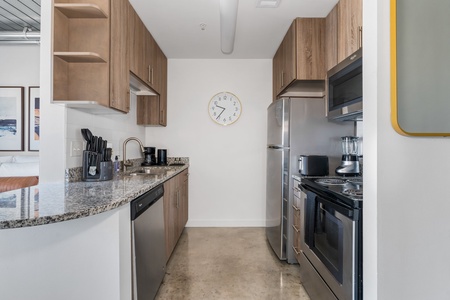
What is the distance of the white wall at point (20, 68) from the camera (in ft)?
11.5

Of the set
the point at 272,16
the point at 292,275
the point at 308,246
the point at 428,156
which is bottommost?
the point at 292,275

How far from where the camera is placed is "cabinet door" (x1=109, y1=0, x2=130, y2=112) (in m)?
1.92

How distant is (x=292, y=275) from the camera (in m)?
2.31

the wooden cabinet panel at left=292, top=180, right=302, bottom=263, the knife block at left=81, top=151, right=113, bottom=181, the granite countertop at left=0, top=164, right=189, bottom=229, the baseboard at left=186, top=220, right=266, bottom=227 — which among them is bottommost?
the baseboard at left=186, top=220, right=266, bottom=227

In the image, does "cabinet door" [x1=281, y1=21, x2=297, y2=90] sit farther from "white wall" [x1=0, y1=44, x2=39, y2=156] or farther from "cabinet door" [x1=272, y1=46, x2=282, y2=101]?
"white wall" [x1=0, y1=44, x2=39, y2=156]

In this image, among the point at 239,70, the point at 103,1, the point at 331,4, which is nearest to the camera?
Answer: the point at 103,1

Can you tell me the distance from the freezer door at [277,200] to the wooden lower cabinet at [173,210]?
3.63 ft

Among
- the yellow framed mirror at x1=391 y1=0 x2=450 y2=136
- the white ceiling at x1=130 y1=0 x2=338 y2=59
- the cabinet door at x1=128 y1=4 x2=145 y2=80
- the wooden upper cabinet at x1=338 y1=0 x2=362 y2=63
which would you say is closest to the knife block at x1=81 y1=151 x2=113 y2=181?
the cabinet door at x1=128 y1=4 x2=145 y2=80

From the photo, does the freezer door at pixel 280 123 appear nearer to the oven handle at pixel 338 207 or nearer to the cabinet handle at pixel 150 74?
the oven handle at pixel 338 207

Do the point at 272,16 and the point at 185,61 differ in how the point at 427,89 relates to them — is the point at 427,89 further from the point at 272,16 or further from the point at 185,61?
the point at 185,61

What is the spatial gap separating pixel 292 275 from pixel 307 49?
2244 mm

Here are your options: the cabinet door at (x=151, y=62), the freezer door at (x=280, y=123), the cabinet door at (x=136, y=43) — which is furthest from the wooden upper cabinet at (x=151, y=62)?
the freezer door at (x=280, y=123)

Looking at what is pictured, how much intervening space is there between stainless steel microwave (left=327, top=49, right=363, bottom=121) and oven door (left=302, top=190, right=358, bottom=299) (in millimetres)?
711

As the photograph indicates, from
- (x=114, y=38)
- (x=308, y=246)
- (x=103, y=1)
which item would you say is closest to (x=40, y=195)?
(x=114, y=38)
